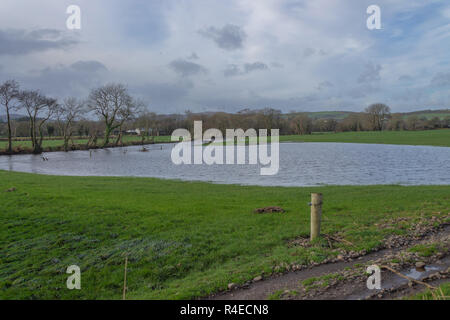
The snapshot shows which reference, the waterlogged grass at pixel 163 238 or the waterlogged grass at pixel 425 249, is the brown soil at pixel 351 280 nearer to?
the waterlogged grass at pixel 425 249

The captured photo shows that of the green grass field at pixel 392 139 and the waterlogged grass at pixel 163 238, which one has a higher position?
the green grass field at pixel 392 139

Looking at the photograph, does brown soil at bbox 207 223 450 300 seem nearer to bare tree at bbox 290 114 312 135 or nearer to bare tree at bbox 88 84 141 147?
bare tree at bbox 88 84 141 147

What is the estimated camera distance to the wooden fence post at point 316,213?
322 inches

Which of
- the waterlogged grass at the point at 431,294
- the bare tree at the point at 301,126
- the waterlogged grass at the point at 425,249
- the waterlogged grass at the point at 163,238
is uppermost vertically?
the bare tree at the point at 301,126

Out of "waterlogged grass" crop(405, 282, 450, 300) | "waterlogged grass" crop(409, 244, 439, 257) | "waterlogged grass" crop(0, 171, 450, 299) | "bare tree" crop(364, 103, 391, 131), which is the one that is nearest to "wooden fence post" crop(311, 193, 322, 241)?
"waterlogged grass" crop(0, 171, 450, 299)

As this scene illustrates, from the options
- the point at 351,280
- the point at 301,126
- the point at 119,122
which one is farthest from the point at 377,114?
the point at 351,280

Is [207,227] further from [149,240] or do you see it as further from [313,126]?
[313,126]

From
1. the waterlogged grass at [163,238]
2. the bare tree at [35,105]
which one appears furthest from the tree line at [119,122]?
the waterlogged grass at [163,238]

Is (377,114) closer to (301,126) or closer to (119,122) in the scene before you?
(301,126)

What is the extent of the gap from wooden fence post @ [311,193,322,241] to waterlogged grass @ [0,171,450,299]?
364 millimetres

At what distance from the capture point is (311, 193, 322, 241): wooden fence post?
8.19 metres

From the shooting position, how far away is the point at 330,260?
23.5ft

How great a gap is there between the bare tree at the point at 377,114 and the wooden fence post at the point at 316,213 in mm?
138222
